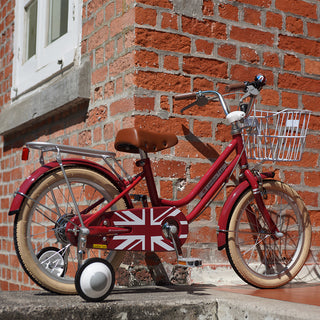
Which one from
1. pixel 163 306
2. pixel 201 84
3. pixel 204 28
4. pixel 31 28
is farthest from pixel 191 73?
pixel 31 28

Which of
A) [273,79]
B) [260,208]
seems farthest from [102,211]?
[273,79]

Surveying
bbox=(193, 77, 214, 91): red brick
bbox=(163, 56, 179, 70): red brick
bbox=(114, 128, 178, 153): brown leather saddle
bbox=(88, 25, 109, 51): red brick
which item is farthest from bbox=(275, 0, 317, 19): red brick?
bbox=(114, 128, 178, 153): brown leather saddle

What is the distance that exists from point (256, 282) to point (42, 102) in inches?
88.1

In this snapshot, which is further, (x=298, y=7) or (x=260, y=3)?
(x=298, y=7)

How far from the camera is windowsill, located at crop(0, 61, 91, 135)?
3.73 metres

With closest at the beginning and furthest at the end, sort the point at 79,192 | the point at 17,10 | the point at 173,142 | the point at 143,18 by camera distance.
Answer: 1. the point at 173,142
2. the point at 143,18
3. the point at 79,192
4. the point at 17,10

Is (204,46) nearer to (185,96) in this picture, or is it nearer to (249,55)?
(249,55)

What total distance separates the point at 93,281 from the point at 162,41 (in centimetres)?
161

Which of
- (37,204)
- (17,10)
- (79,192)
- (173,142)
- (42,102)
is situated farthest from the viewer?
(17,10)

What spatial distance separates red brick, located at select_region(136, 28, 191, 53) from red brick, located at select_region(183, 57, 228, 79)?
7 centimetres

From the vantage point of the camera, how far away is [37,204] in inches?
104

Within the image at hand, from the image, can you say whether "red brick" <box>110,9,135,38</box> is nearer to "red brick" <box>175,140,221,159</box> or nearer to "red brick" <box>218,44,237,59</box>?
"red brick" <box>218,44,237,59</box>

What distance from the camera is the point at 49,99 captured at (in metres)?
4.20

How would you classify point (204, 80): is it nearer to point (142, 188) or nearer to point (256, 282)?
point (142, 188)
